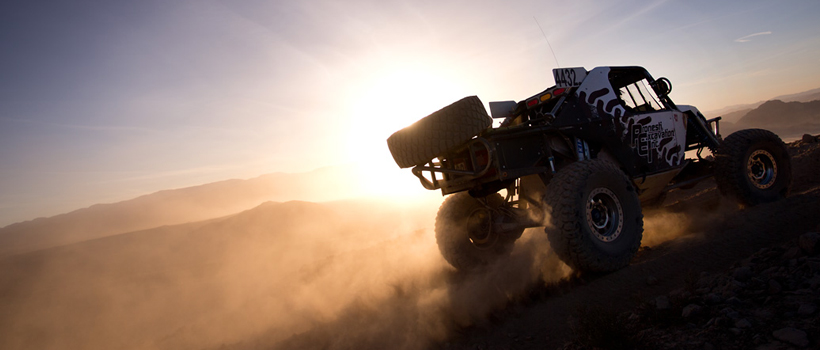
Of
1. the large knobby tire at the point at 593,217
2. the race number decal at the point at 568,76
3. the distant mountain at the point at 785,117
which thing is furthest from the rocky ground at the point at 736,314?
A: the distant mountain at the point at 785,117

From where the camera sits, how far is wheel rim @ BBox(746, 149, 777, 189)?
6.11 m

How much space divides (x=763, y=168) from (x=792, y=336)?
20.3ft

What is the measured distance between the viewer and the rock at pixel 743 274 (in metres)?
2.61

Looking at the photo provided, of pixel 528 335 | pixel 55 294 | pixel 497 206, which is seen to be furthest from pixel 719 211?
pixel 55 294

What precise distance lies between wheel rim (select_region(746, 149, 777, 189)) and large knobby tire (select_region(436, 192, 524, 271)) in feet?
13.9

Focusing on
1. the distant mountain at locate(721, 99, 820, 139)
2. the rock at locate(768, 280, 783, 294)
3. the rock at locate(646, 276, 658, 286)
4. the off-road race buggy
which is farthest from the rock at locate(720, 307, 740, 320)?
the distant mountain at locate(721, 99, 820, 139)

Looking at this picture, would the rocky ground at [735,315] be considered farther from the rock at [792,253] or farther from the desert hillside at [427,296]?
the desert hillside at [427,296]

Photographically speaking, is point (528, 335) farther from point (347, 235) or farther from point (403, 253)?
point (347, 235)

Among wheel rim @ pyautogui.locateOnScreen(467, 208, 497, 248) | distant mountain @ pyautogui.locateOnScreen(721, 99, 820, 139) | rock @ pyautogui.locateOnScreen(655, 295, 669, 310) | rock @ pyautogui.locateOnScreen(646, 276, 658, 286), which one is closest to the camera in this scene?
rock @ pyautogui.locateOnScreen(655, 295, 669, 310)

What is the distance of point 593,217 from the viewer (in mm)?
4168

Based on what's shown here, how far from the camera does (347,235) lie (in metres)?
21.0

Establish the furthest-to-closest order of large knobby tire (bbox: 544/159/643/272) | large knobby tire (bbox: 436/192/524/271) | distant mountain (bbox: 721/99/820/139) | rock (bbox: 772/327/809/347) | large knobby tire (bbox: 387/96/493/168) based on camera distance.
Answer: distant mountain (bbox: 721/99/820/139)
large knobby tire (bbox: 436/192/524/271)
large knobby tire (bbox: 387/96/493/168)
large knobby tire (bbox: 544/159/643/272)
rock (bbox: 772/327/809/347)

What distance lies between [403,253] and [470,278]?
230 centimetres

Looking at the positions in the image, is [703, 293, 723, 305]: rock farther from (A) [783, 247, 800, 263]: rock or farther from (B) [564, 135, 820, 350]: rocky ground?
(A) [783, 247, 800, 263]: rock
